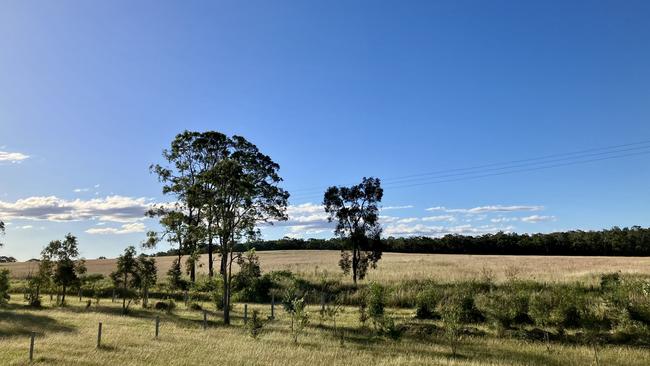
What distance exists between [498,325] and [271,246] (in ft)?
391

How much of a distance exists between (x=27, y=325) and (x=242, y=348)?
45.3 ft

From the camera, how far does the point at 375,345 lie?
75.5 ft

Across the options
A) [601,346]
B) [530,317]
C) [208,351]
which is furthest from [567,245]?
[208,351]

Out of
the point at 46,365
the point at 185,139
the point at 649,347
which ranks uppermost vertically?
the point at 185,139

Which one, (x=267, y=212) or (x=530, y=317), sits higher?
(x=267, y=212)

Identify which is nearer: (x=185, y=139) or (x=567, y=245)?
(x=185, y=139)

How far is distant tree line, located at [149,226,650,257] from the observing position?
103188 millimetres

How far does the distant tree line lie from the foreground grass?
217 ft

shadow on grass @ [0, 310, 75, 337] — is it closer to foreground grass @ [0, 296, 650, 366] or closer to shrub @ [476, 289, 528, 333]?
foreground grass @ [0, 296, 650, 366]

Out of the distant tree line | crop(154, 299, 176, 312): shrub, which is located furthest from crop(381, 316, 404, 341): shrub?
the distant tree line

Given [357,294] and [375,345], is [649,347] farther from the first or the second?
[357,294]

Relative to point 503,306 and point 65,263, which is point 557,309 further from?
point 65,263

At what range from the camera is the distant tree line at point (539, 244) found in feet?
339

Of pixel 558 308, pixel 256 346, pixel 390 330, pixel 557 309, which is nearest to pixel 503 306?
pixel 558 308
